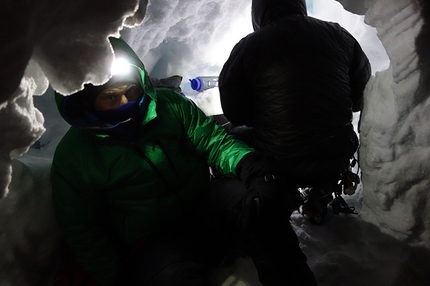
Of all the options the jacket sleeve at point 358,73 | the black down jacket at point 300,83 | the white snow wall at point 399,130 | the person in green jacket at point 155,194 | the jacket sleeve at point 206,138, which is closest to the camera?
the white snow wall at point 399,130

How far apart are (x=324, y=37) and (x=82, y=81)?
147cm

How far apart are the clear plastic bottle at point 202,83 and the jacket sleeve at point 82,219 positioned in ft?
7.86

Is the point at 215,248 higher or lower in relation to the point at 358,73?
lower

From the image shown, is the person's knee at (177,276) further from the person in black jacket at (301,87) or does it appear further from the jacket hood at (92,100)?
the person in black jacket at (301,87)

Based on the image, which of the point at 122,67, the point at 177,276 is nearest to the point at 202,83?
the point at 122,67

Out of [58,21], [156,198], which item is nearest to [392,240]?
[156,198]

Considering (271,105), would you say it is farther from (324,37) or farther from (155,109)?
(155,109)

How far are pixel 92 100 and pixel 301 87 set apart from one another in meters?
1.16

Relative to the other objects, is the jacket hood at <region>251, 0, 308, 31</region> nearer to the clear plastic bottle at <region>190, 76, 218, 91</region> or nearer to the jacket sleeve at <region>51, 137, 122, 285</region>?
the jacket sleeve at <region>51, 137, 122, 285</region>

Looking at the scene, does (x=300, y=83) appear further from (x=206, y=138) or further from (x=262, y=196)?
(x=262, y=196)

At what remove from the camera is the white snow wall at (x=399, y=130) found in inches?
45.1

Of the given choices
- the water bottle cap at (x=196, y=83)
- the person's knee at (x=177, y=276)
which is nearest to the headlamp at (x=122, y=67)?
the person's knee at (x=177, y=276)

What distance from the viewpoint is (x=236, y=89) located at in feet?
6.08

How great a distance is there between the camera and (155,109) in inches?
55.9
